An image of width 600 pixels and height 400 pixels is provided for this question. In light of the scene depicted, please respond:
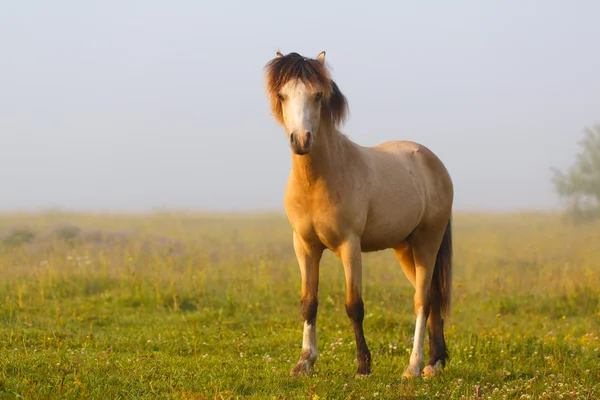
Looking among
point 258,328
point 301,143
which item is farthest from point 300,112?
point 258,328

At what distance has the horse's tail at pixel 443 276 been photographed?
722cm

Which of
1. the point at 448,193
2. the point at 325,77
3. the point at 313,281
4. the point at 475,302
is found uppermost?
the point at 325,77

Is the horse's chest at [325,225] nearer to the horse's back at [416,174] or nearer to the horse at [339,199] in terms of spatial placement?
the horse at [339,199]

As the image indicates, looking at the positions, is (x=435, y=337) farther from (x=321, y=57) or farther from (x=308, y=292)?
(x=321, y=57)

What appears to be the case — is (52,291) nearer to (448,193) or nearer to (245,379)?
(245,379)

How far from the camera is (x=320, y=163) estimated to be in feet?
18.7

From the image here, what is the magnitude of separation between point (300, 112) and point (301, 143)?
307 mm

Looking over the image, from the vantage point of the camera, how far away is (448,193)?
285 inches

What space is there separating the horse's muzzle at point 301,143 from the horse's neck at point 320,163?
1.99ft

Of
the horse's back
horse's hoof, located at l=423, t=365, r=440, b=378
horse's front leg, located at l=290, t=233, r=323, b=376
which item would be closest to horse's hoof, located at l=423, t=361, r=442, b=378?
horse's hoof, located at l=423, t=365, r=440, b=378

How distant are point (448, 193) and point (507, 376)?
6.96 feet

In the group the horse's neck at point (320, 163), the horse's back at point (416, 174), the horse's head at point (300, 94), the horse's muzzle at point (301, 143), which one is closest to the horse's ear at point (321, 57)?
the horse's head at point (300, 94)

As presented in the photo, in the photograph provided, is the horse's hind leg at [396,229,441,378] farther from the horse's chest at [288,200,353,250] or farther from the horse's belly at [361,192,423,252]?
the horse's chest at [288,200,353,250]

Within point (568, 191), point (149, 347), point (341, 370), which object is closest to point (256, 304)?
point (149, 347)
